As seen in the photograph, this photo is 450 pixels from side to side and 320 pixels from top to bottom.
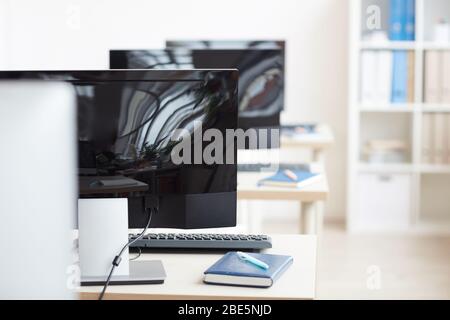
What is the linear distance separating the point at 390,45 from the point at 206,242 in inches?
116

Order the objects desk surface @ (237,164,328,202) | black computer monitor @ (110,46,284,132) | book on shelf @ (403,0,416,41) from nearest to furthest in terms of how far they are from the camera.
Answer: desk surface @ (237,164,328,202), black computer monitor @ (110,46,284,132), book on shelf @ (403,0,416,41)

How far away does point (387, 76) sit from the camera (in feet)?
14.5

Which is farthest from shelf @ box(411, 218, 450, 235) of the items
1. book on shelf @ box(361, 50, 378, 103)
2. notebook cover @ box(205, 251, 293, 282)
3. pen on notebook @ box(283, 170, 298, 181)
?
notebook cover @ box(205, 251, 293, 282)

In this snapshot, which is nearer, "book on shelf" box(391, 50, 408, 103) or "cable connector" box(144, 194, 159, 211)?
"cable connector" box(144, 194, 159, 211)

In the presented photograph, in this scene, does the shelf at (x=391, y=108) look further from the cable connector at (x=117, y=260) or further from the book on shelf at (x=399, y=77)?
the cable connector at (x=117, y=260)

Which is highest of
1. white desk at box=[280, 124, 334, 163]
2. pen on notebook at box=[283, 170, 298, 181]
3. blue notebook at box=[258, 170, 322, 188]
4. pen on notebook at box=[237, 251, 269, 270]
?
white desk at box=[280, 124, 334, 163]

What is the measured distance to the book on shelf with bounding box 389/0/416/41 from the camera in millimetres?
4348

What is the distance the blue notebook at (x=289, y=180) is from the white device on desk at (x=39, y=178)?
5.77ft

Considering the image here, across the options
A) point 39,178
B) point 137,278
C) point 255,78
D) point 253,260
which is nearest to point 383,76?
point 255,78

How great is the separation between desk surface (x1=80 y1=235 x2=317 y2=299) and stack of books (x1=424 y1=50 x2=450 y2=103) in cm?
289

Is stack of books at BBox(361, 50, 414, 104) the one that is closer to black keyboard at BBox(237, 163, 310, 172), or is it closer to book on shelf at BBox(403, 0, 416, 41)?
book on shelf at BBox(403, 0, 416, 41)

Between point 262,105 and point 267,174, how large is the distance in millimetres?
303

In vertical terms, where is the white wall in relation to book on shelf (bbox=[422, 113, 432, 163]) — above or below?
above

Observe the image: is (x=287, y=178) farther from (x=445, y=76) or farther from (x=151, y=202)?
(x=445, y=76)
